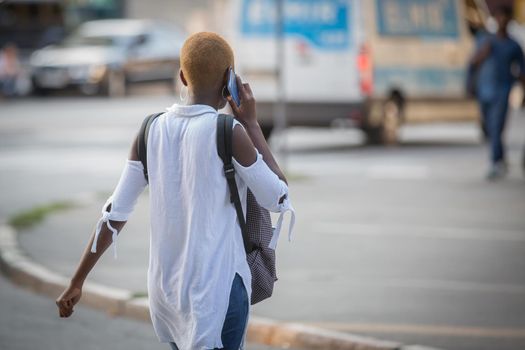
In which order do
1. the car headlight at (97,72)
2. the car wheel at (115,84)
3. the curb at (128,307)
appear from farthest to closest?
1. the car wheel at (115,84)
2. the car headlight at (97,72)
3. the curb at (128,307)

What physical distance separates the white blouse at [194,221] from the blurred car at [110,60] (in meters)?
34.4

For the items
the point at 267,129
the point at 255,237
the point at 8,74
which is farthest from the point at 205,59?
the point at 8,74

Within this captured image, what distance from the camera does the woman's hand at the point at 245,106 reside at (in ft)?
14.3

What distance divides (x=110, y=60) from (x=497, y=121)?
78.5ft

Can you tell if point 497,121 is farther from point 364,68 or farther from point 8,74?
point 8,74

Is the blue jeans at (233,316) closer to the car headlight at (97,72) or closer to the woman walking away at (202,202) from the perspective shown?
the woman walking away at (202,202)

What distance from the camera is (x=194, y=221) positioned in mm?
4297

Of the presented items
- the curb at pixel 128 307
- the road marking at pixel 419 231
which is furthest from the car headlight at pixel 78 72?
the curb at pixel 128 307

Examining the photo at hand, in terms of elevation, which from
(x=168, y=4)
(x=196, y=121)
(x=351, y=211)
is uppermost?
(x=196, y=121)

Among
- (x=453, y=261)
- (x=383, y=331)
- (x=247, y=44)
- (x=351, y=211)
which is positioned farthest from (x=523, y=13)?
(x=383, y=331)

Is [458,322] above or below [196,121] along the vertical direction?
below

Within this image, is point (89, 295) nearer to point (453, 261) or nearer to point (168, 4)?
point (453, 261)

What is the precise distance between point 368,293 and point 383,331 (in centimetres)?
115

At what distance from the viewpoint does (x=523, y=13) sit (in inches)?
1624
